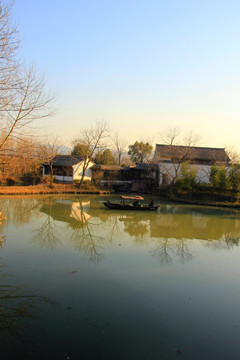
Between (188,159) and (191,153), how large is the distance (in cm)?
93

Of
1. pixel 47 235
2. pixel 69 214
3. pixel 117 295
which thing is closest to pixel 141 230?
pixel 47 235

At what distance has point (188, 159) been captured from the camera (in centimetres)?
2419

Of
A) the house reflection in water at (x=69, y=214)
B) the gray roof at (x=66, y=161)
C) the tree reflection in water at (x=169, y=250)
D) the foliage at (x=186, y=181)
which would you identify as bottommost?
the tree reflection in water at (x=169, y=250)

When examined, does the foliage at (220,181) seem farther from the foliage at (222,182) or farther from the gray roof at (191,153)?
the gray roof at (191,153)

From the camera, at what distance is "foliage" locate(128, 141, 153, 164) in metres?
35.8

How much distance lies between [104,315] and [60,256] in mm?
2943

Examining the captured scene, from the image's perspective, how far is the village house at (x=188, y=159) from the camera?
24.0m

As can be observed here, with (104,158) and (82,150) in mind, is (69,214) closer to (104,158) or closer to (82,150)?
(82,150)

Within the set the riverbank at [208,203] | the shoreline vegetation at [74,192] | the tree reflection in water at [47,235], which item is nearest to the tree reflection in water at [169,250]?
the tree reflection in water at [47,235]

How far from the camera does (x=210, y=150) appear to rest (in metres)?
27.0

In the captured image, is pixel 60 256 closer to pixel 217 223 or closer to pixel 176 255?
pixel 176 255

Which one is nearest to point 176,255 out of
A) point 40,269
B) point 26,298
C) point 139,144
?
point 40,269

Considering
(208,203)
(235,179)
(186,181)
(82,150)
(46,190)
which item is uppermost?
(82,150)

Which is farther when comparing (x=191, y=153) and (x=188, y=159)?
(x=191, y=153)
